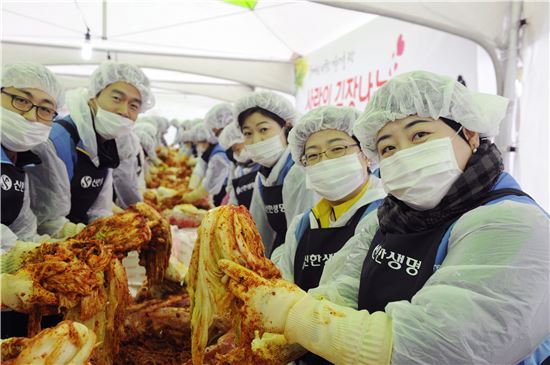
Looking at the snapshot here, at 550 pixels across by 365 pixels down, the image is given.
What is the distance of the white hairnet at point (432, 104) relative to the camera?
1.43 m

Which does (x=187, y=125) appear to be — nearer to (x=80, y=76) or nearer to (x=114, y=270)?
(x=80, y=76)

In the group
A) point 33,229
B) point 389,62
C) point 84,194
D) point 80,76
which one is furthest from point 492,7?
point 80,76

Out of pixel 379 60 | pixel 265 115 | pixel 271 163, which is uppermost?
pixel 379 60

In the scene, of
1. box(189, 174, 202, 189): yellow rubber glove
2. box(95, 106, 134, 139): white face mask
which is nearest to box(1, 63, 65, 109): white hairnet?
box(95, 106, 134, 139): white face mask

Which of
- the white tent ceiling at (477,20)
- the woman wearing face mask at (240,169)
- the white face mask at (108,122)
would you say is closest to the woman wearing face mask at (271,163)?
the woman wearing face mask at (240,169)

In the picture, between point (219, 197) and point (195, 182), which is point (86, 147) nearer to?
point (219, 197)

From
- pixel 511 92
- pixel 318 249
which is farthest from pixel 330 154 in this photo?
pixel 511 92

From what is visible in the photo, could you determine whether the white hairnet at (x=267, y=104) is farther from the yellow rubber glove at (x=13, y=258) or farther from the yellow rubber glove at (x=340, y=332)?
the yellow rubber glove at (x=340, y=332)

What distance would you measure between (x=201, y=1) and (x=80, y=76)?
8.52 metres

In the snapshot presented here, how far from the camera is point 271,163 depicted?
319cm

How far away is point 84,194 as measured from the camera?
330 cm

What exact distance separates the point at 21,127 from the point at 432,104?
2052mm

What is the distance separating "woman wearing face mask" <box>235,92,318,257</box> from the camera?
117 inches

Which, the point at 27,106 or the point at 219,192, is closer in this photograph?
the point at 27,106
